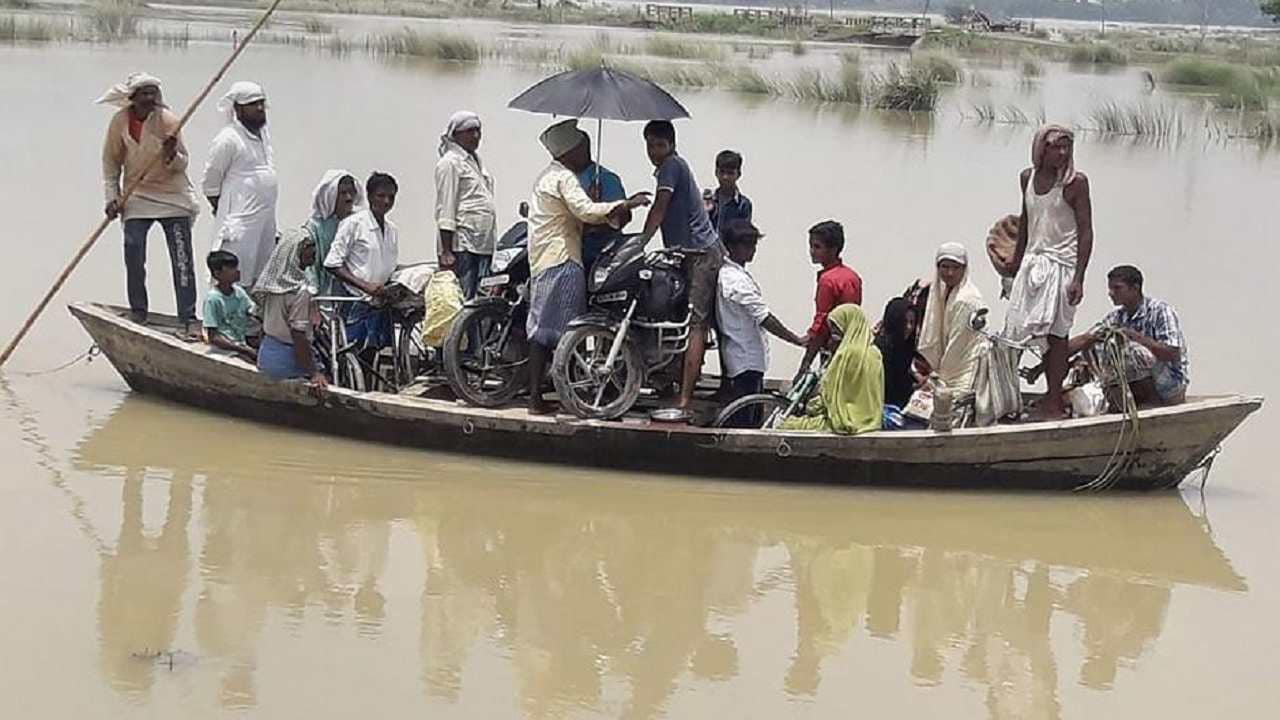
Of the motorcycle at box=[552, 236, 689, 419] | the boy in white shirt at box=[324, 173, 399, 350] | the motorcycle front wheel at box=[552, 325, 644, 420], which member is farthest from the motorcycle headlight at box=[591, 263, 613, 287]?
the boy in white shirt at box=[324, 173, 399, 350]

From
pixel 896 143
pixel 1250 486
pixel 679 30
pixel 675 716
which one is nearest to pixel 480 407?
pixel 675 716

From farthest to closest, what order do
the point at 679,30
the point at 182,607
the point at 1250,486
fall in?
the point at 679,30 < the point at 1250,486 < the point at 182,607

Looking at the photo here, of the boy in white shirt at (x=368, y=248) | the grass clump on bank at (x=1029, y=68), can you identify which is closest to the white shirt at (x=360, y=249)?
the boy in white shirt at (x=368, y=248)

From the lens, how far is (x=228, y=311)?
795 cm

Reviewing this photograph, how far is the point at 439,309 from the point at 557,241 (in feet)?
2.30

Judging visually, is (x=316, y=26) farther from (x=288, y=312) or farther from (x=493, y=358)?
(x=493, y=358)

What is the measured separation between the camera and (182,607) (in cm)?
581

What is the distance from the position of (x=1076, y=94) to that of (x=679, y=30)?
891 inches

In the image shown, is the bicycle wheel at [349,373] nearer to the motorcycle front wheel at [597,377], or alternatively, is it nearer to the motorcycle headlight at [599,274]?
the motorcycle front wheel at [597,377]

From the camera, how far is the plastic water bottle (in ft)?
22.9

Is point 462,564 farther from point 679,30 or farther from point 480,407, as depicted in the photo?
point 679,30

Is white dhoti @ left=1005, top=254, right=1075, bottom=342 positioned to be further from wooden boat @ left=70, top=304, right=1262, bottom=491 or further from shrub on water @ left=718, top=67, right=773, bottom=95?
shrub on water @ left=718, top=67, right=773, bottom=95

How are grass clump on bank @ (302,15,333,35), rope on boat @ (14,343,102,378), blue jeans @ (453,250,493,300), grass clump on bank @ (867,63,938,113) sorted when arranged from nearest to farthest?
blue jeans @ (453,250,493,300), rope on boat @ (14,343,102,378), grass clump on bank @ (867,63,938,113), grass clump on bank @ (302,15,333,35)

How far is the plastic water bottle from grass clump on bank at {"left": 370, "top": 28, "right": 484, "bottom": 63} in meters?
25.8
